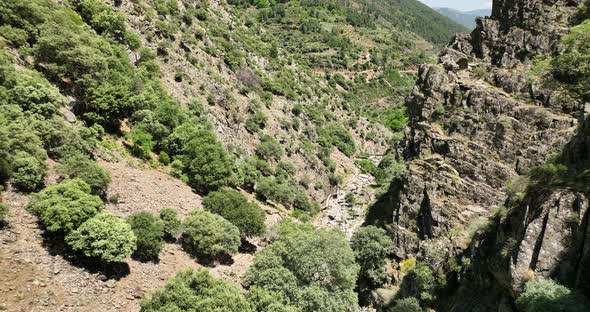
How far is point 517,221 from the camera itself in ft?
70.6

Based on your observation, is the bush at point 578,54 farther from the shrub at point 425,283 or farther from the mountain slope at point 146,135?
the mountain slope at point 146,135

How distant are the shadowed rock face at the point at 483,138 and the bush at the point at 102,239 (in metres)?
21.2

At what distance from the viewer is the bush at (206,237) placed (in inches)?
1190

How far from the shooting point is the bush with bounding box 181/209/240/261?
3022 centimetres

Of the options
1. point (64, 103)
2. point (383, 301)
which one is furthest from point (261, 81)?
point (383, 301)

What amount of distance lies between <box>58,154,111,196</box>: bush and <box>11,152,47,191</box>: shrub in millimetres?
2444

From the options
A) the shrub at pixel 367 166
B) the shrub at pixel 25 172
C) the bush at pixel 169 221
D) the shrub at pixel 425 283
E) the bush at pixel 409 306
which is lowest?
the shrub at pixel 367 166

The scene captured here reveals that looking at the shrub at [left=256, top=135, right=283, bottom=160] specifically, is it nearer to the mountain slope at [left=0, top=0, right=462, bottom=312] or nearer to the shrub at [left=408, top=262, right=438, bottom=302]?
the mountain slope at [left=0, top=0, right=462, bottom=312]

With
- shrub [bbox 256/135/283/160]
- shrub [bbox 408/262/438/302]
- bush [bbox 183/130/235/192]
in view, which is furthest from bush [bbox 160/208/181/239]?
shrub [bbox 256/135/283/160]

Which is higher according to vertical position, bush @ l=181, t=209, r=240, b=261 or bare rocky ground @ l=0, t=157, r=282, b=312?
bare rocky ground @ l=0, t=157, r=282, b=312

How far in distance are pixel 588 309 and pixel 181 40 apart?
5728 cm

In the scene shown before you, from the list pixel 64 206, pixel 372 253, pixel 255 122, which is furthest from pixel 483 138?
pixel 64 206

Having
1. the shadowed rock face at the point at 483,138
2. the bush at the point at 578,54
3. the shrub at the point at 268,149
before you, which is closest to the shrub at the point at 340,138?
the shrub at the point at 268,149

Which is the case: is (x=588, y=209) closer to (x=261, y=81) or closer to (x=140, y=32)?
(x=140, y=32)
